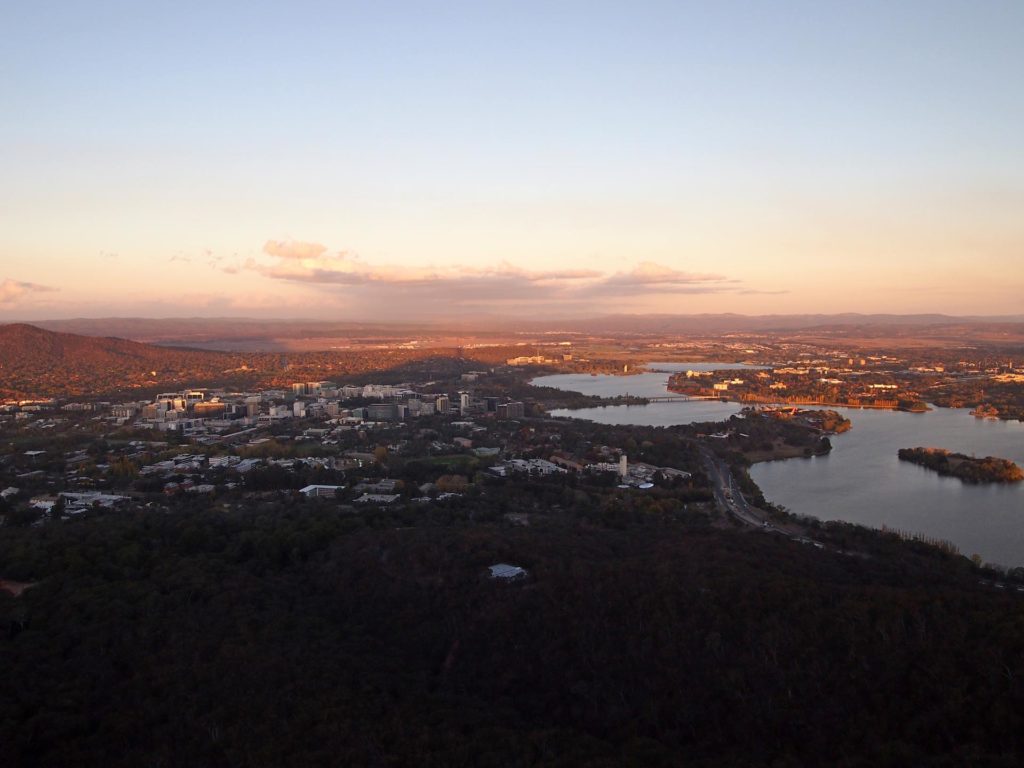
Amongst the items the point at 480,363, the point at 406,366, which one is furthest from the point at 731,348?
the point at 406,366

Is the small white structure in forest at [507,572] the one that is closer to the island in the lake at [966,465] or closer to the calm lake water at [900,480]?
the calm lake water at [900,480]

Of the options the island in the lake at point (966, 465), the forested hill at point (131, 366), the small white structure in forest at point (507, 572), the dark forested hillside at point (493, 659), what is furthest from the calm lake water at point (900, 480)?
the forested hill at point (131, 366)

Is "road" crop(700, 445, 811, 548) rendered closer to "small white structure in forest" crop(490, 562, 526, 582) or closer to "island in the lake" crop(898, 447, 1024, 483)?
"island in the lake" crop(898, 447, 1024, 483)

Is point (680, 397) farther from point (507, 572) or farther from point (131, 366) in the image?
point (507, 572)

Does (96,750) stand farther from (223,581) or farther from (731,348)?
(731,348)

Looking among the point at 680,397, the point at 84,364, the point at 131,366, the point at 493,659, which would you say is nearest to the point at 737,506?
the point at 493,659
